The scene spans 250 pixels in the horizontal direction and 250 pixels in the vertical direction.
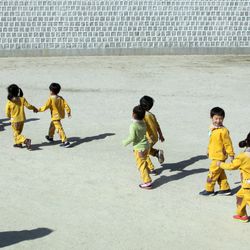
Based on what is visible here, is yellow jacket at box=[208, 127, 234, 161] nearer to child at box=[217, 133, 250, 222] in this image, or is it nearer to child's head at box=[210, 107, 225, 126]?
child's head at box=[210, 107, 225, 126]

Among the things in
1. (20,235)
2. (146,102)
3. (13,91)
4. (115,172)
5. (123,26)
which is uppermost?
(123,26)

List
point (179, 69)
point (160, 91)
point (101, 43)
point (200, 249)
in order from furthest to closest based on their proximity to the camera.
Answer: point (101, 43) → point (179, 69) → point (160, 91) → point (200, 249)

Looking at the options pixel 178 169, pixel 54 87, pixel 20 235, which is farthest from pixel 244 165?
pixel 54 87

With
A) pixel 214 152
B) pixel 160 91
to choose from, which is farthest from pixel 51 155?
pixel 160 91

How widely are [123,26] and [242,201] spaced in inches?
524

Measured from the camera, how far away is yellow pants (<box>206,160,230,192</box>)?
8.80 m

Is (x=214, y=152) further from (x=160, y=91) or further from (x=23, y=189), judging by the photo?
(x=160, y=91)

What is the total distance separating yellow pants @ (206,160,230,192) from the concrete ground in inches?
8.2

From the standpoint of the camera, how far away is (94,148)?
11.2 meters

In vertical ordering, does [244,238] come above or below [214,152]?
below

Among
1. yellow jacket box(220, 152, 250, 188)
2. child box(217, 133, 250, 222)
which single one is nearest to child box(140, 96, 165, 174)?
child box(217, 133, 250, 222)

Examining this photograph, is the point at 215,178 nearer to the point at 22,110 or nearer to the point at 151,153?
the point at 151,153

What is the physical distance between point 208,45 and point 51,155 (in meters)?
11.3

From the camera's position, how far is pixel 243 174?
7895 millimetres
